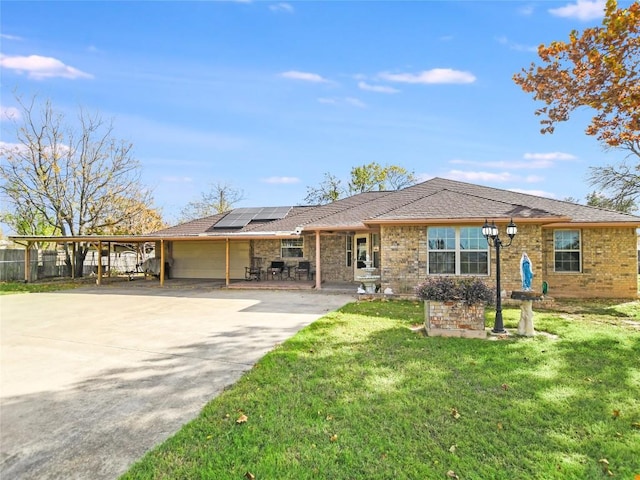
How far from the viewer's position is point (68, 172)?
21.2m

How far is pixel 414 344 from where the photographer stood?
18.8ft

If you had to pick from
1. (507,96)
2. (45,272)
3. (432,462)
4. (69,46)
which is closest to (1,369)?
(432,462)

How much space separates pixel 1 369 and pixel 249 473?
185 inches

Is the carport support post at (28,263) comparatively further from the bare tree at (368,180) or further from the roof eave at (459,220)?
the bare tree at (368,180)

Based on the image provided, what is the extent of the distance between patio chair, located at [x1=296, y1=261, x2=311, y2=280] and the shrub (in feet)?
33.2

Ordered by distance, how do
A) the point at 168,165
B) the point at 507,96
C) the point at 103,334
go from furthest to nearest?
the point at 168,165
the point at 507,96
the point at 103,334

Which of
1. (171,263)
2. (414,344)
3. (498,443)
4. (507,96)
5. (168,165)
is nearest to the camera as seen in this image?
(498,443)

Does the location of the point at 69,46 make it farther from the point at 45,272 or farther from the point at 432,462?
the point at 45,272

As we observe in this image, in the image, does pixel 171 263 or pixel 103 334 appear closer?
pixel 103 334

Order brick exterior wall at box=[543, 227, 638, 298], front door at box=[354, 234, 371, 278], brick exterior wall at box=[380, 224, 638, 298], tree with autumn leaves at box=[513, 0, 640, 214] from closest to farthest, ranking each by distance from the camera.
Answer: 1. tree with autumn leaves at box=[513, 0, 640, 214]
2. brick exterior wall at box=[380, 224, 638, 298]
3. brick exterior wall at box=[543, 227, 638, 298]
4. front door at box=[354, 234, 371, 278]

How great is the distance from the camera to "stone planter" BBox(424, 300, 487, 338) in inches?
247

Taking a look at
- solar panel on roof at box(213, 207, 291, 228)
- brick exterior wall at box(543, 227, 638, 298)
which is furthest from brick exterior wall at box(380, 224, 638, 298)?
solar panel on roof at box(213, 207, 291, 228)

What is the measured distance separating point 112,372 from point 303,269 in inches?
466

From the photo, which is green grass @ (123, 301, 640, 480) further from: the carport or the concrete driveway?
the carport
